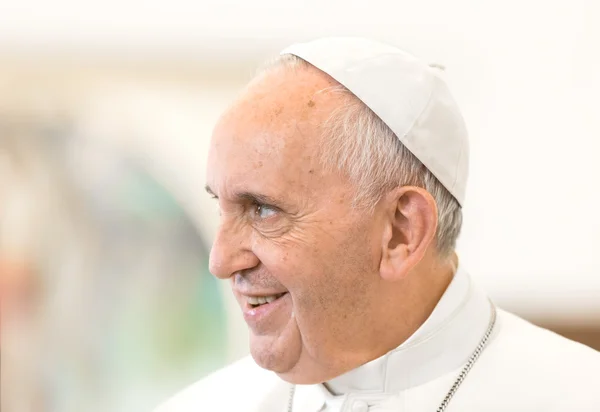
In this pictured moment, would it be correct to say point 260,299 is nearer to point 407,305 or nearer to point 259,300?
point 259,300

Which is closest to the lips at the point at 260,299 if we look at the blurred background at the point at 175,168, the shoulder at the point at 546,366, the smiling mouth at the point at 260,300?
the smiling mouth at the point at 260,300

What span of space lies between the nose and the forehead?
98 mm

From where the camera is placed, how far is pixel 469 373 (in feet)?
6.23

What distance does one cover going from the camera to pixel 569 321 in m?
3.00

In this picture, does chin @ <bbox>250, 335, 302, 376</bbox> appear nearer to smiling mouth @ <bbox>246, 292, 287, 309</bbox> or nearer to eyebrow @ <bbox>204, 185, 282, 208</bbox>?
smiling mouth @ <bbox>246, 292, 287, 309</bbox>

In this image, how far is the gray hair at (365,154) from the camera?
5.58ft

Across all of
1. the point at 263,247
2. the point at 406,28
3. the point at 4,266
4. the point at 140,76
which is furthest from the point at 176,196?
the point at 263,247

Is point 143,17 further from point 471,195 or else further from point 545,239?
point 545,239

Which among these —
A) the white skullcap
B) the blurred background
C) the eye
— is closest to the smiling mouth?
the eye

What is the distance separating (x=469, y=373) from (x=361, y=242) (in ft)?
1.45

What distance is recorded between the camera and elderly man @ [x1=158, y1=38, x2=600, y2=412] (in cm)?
171

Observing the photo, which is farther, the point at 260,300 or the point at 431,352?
the point at 431,352

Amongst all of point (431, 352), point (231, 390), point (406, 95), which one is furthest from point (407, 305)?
point (231, 390)

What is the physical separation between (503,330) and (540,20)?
1474mm
